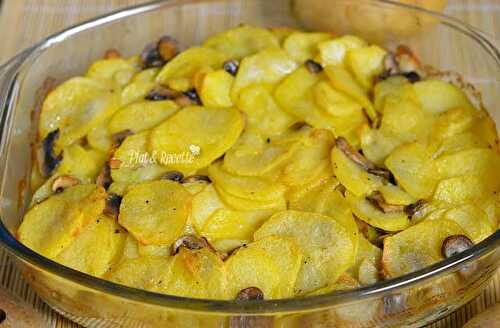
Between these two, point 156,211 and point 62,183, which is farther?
point 62,183

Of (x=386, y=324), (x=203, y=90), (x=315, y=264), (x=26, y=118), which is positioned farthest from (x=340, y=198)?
(x=26, y=118)

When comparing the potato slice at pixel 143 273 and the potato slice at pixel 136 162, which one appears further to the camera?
the potato slice at pixel 136 162

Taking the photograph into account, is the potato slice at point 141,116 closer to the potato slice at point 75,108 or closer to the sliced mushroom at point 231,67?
the potato slice at point 75,108

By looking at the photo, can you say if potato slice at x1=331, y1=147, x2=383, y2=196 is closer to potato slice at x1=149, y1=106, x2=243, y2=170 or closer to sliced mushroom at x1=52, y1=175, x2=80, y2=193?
potato slice at x1=149, y1=106, x2=243, y2=170

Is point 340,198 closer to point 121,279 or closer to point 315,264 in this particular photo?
point 315,264

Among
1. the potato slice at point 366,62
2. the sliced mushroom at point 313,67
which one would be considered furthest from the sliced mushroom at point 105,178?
the potato slice at point 366,62

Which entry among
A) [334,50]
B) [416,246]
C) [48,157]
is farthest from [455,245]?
[48,157]

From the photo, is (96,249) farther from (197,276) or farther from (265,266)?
(265,266)

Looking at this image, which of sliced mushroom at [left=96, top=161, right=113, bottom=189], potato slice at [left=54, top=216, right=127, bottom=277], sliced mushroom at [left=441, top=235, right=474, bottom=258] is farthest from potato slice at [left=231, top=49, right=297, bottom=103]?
sliced mushroom at [left=441, top=235, right=474, bottom=258]
